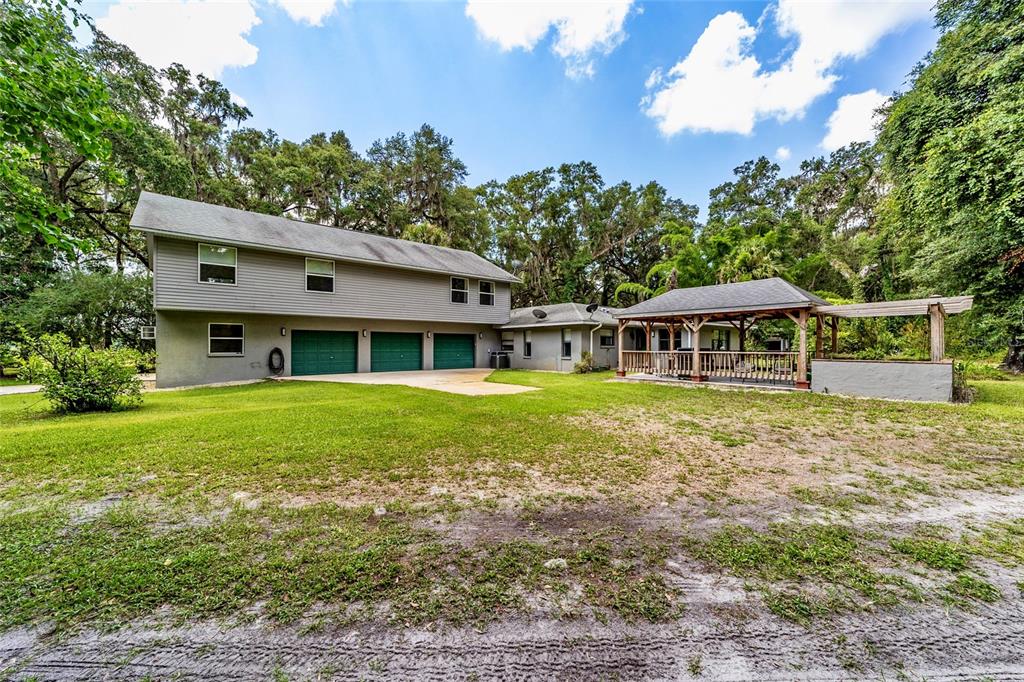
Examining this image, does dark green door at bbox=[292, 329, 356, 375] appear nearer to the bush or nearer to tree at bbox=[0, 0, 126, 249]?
the bush

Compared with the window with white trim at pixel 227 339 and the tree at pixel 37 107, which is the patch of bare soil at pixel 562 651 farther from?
the window with white trim at pixel 227 339

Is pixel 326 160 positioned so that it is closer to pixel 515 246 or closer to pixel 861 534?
pixel 515 246

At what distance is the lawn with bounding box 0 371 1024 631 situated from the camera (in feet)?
7.48

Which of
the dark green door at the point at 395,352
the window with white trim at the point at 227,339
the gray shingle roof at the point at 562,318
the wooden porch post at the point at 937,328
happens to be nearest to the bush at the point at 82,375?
the window with white trim at the point at 227,339

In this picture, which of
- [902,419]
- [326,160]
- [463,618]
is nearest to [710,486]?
[463,618]

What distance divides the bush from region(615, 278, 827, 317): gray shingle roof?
1368 centimetres

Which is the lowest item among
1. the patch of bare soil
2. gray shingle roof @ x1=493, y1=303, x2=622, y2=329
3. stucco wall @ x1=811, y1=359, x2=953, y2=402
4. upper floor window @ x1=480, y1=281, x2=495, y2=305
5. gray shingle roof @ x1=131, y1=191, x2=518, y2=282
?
the patch of bare soil

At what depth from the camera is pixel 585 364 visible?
16594 millimetres

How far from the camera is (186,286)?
1216 cm

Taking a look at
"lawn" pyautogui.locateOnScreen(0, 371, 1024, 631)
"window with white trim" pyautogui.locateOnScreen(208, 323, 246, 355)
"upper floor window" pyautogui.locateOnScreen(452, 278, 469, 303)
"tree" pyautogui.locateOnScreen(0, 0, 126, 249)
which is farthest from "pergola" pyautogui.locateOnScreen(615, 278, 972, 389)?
"window with white trim" pyautogui.locateOnScreen(208, 323, 246, 355)

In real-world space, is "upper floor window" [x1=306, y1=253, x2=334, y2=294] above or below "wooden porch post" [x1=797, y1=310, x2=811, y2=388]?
above

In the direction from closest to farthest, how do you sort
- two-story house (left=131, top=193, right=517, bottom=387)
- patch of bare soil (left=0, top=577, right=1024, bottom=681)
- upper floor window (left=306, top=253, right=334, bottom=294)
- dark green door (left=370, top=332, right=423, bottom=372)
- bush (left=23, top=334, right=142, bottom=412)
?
patch of bare soil (left=0, top=577, right=1024, bottom=681)
bush (left=23, top=334, right=142, bottom=412)
two-story house (left=131, top=193, right=517, bottom=387)
upper floor window (left=306, top=253, right=334, bottom=294)
dark green door (left=370, top=332, right=423, bottom=372)

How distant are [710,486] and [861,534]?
1199 mm

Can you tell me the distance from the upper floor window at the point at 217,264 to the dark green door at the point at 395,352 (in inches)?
214
